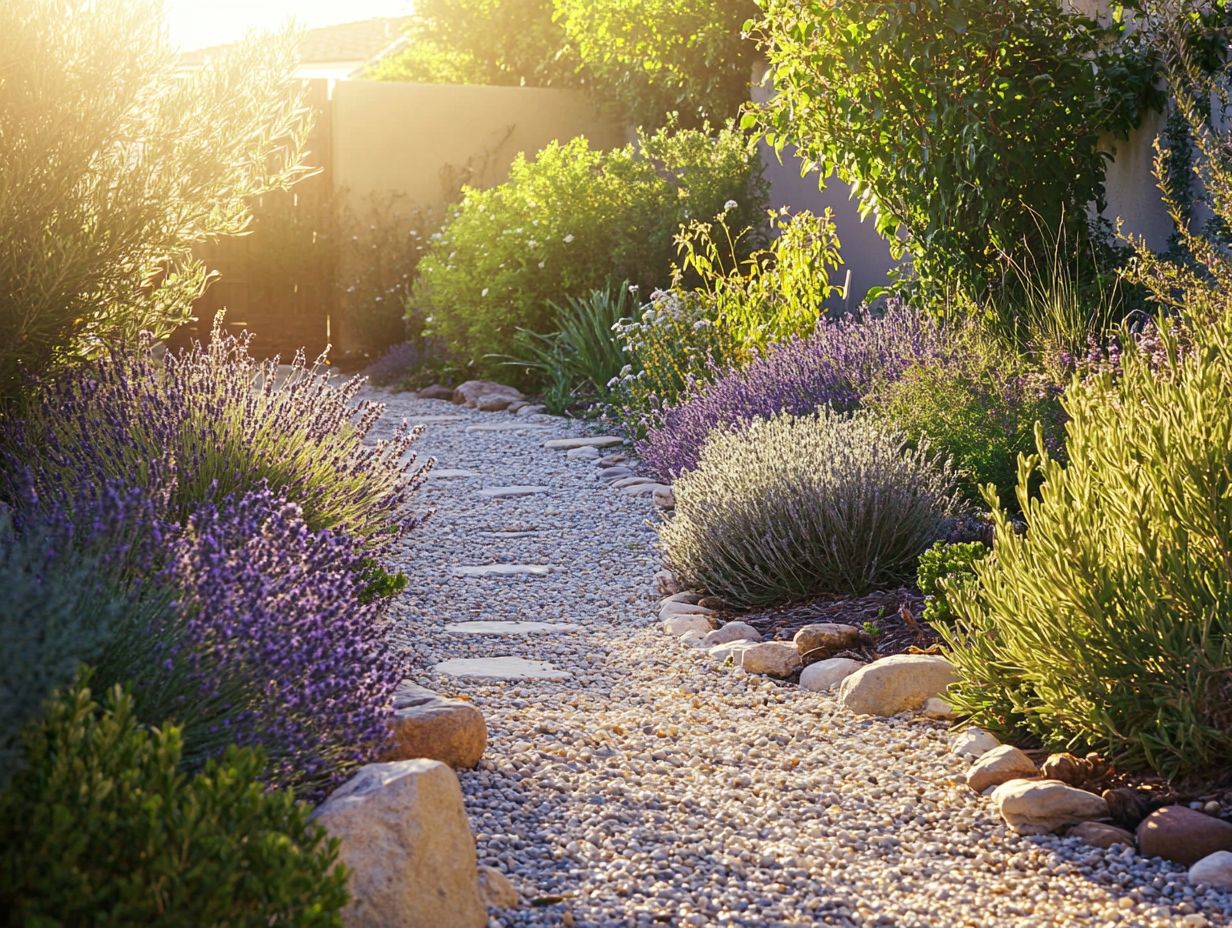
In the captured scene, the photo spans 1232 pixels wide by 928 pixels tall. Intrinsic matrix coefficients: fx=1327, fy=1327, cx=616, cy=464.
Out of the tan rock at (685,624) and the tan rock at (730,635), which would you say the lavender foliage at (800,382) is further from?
the tan rock at (730,635)

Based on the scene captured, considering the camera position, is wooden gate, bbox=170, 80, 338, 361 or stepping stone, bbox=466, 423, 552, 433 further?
wooden gate, bbox=170, 80, 338, 361

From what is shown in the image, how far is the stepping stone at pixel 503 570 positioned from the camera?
5.40 metres

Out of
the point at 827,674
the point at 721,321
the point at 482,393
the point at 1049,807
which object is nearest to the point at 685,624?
the point at 827,674

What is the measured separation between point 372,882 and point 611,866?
2.12 feet

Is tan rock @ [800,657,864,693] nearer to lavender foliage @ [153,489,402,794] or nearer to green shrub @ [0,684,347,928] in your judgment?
lavender foliage @ [153,489,402,794]

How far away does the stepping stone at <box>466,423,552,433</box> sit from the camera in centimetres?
884

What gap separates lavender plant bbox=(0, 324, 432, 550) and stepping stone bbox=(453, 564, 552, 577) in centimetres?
46

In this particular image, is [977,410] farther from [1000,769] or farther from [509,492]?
[509,492]

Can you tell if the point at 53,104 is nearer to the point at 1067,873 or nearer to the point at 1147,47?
the point at 1067,873

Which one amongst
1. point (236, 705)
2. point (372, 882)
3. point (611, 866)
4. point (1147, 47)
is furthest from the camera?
point (1147, 47)

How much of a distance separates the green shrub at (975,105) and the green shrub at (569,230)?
3.05m

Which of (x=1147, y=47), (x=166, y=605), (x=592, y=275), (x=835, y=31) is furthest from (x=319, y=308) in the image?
(x=166, y=605)

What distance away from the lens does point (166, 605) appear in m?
2.52

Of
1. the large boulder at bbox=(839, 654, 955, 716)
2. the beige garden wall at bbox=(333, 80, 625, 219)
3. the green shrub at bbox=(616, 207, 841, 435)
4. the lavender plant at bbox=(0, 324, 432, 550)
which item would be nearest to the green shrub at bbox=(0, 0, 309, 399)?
the lavender plant at bbox=(0, 324, 432, 550)
